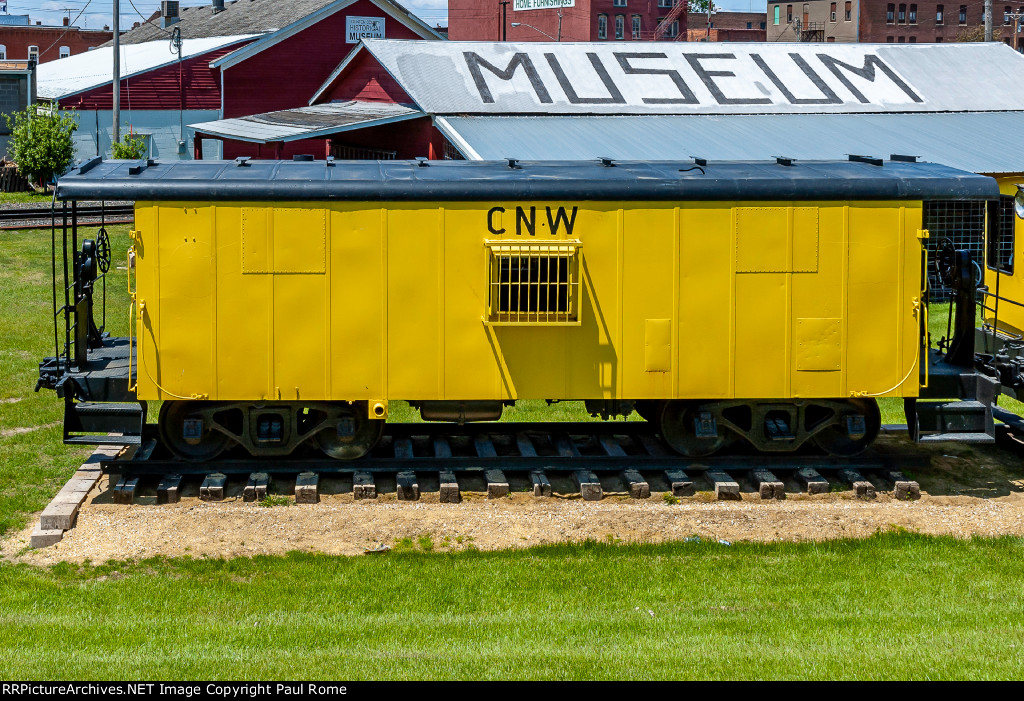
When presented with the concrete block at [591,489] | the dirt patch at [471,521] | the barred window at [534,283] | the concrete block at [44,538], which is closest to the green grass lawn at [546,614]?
the dirt patch at [471,521]

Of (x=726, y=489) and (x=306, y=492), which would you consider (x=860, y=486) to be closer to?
(x=726, y=489)

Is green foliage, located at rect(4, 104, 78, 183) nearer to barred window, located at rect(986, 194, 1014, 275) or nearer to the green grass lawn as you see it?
barred window, located at rect(986, 194, 1014, 275)

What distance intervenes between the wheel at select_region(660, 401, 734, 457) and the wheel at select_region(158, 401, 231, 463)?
4461 millimetres

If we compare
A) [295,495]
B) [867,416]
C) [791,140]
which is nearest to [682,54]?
[791,140]

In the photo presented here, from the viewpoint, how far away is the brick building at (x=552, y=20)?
243ft

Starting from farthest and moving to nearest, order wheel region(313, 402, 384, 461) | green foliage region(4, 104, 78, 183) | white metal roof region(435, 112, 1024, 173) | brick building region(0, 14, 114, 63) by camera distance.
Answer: brick building region(0, 14, 114, 63)
green foliage region(4, 104, 78, 183)
white metal roof region(435, 112, 1024, 173)
wheel region(313, 402, 384, 461)

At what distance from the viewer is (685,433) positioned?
12586 mm

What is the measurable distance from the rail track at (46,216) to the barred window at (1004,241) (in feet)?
74.2

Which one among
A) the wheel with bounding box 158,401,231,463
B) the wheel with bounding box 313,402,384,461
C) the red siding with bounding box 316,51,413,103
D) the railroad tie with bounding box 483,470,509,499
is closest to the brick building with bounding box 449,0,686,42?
the red siding with bounding box 316,51,413,103

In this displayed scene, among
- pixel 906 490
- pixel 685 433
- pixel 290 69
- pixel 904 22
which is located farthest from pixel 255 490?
pixel 904 22

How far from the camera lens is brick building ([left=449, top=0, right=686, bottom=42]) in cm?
7406

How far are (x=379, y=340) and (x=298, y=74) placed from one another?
39.0 metres

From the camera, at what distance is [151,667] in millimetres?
7387
